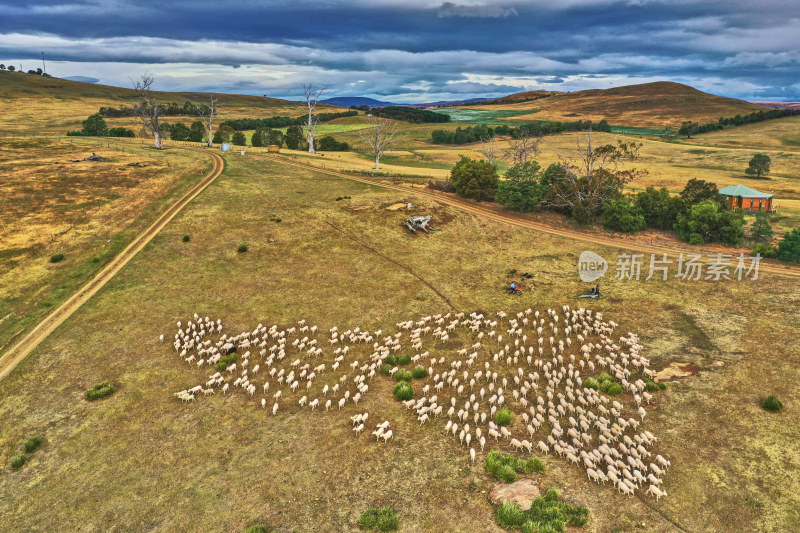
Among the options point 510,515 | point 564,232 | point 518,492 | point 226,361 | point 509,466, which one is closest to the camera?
point 510,515

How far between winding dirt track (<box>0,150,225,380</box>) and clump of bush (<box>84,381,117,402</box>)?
30.0ft

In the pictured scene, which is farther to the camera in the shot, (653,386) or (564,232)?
(564,232)

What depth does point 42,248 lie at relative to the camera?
52.0m

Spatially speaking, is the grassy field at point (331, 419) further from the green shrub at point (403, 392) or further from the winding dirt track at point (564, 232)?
the winding dirt track at point (564, 232)

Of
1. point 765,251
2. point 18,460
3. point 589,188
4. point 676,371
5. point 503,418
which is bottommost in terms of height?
point 18,460

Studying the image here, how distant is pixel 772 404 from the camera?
25.2 meters

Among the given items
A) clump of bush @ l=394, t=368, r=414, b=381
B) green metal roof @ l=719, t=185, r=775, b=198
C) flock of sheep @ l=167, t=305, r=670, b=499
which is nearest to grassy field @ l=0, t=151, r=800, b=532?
clump of bush @ l=394, t=368, r=414, b=381

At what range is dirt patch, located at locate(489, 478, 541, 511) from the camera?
1939 centimetres

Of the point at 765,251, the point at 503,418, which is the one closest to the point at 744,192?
the point at 765,251

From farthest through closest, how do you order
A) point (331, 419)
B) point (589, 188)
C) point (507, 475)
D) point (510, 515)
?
point (589, 188)
point (331, 419)
point (507, 475)
point (510, 515)

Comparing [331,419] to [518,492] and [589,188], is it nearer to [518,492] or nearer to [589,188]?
[518,492]

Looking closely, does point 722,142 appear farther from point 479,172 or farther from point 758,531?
point 758,531

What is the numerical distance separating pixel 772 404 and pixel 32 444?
46.9 metres

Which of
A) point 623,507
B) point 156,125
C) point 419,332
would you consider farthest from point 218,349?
point 156,125
